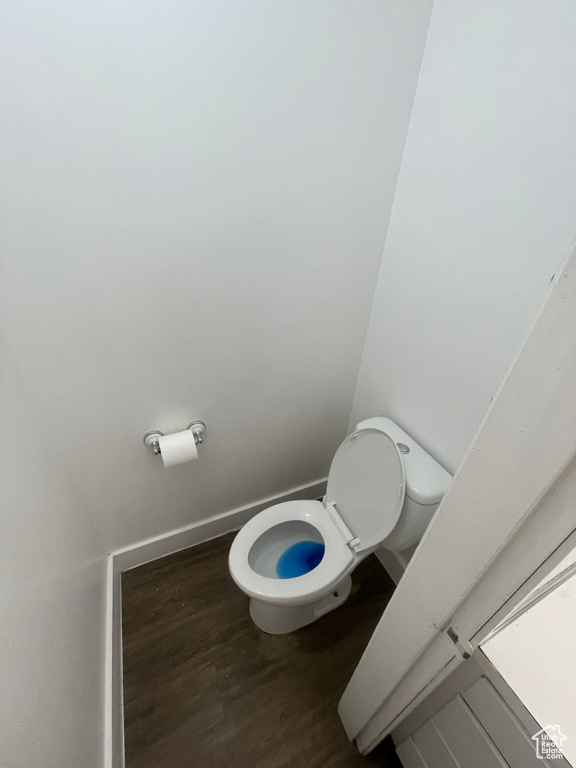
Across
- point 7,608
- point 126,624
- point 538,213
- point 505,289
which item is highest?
point 538,213

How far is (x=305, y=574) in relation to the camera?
1.16 meters

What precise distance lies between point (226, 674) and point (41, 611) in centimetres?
80

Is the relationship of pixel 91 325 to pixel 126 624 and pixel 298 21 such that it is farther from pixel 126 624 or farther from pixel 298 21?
pixel 126 624

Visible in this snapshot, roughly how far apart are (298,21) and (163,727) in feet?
6.58

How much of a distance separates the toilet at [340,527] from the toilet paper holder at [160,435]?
0.40 m

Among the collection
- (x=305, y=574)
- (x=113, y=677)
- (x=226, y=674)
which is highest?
(x=305, y=574)

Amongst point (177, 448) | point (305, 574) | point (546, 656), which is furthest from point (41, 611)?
point (546, 656)

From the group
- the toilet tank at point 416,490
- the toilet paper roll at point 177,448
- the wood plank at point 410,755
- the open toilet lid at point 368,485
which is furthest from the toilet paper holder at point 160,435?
the wood plank at point 410,755

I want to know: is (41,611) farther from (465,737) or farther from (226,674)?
(465,737)

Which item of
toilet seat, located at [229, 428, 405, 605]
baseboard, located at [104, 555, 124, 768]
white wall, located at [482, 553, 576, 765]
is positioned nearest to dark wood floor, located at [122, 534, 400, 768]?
baseboard, located at [104, 555, 124, 768]

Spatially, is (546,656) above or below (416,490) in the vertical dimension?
above

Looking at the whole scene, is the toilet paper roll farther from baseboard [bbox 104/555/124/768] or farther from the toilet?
baseboard [bbox 104/555/124/768]

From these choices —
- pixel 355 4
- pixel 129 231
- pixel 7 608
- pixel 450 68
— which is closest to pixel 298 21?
pixel 355 4

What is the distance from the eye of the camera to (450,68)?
0.82 metres
